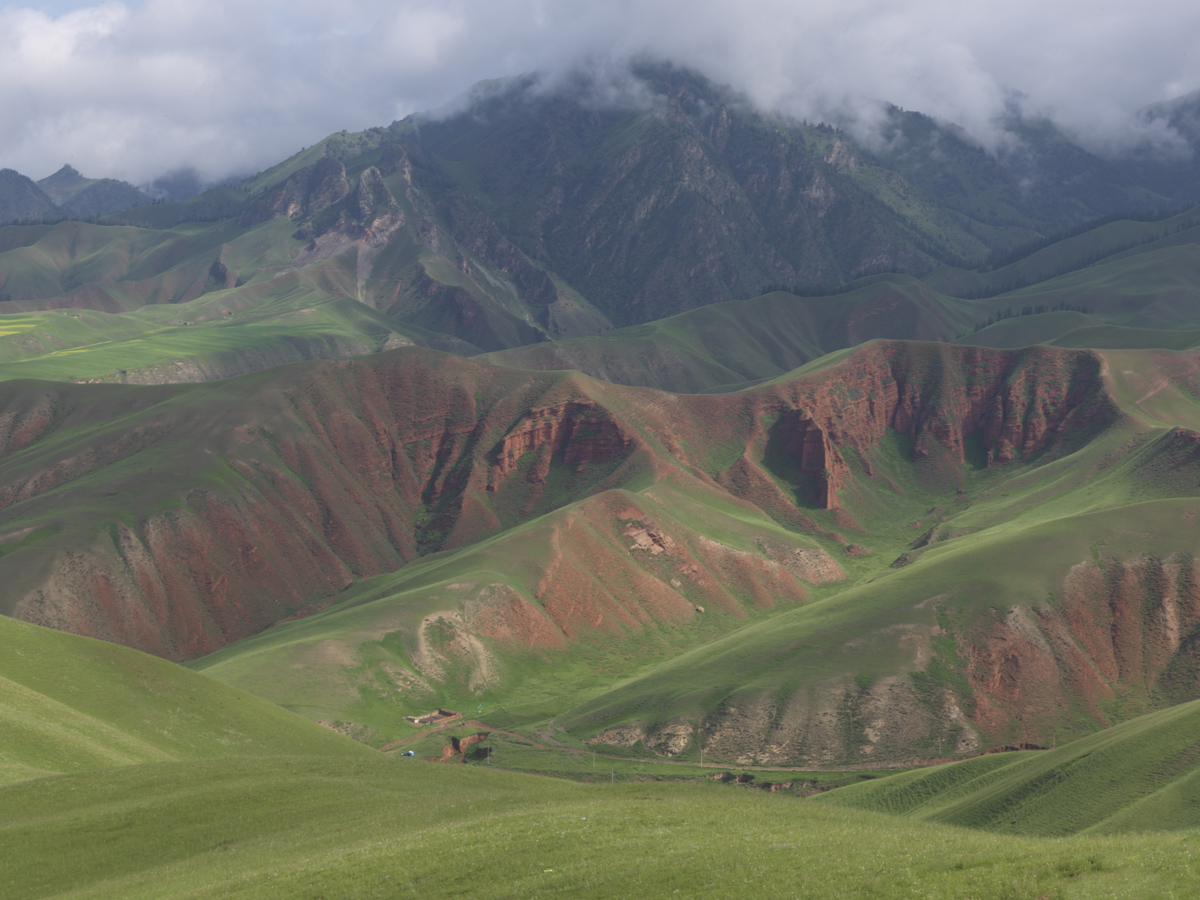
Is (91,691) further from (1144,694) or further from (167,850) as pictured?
(1144,694)

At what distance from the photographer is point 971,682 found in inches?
5098

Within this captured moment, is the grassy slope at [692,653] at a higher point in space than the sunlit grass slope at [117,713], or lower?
lower

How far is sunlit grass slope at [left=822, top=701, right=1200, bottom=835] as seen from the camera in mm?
56531

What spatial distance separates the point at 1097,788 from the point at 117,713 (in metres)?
74.0

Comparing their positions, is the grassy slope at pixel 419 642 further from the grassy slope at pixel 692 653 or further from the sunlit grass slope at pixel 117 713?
the sunlit grass slope at pixel 117 713

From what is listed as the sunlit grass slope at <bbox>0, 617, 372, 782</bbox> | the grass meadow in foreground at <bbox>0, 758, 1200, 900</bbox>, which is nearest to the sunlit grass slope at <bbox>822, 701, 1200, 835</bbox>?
the grass meadow in foreground at <bbox>0, 758, 1200, 900</bbox>

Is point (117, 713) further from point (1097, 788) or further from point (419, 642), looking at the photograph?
point (1097, 788)

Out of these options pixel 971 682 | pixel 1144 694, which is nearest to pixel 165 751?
pixel 971 682

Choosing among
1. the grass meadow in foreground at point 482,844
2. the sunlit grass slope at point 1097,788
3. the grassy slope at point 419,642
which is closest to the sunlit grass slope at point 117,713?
the grass meadow in foreground at point 482,844

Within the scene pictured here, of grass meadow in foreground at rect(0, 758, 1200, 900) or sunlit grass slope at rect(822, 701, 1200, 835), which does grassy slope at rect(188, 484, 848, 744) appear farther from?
sunlit grass slope at rect(822, 701, 1200, 835)

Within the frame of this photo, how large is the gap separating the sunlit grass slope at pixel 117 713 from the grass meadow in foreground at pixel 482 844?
36.0 feet

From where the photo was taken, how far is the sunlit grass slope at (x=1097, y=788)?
2226 inches

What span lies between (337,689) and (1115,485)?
155m

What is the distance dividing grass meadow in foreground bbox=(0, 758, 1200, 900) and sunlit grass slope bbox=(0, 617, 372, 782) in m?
11.0
